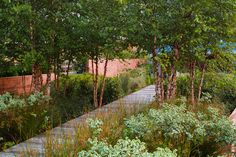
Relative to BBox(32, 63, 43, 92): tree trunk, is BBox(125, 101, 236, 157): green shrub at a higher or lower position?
lower

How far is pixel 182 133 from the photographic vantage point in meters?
4.31

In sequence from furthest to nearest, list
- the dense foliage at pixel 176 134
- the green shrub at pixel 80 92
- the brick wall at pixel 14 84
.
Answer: the brick wall at pixel 14 84 < the green shrub at pixel 80 92 < the dense foliage at pixel 176 134

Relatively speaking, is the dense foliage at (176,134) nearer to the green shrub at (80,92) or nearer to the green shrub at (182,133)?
the green shrub at (182,133)

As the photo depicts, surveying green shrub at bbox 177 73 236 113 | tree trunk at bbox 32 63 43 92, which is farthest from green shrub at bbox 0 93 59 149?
green shrub at bbox 177 73 236 113

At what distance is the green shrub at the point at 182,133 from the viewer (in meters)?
4.15

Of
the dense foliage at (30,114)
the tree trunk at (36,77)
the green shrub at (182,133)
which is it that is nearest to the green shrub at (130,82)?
the dense foliage at (30,114)

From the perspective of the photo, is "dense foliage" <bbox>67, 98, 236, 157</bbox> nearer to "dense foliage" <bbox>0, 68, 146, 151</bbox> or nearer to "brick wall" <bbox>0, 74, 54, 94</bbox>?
"dense foliage" <bbox>0, 68, 146, 151</bbox>

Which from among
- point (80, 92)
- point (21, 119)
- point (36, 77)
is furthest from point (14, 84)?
point (21, 119)

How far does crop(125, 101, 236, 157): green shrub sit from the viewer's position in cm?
415

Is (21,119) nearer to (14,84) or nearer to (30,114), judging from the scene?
(30,114)

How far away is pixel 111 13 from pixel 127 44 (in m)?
0.82

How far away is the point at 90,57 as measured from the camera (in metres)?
8.62

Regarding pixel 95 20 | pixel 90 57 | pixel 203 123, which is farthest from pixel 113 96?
pixel 203 123

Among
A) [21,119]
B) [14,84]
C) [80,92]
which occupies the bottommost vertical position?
[80,92]
